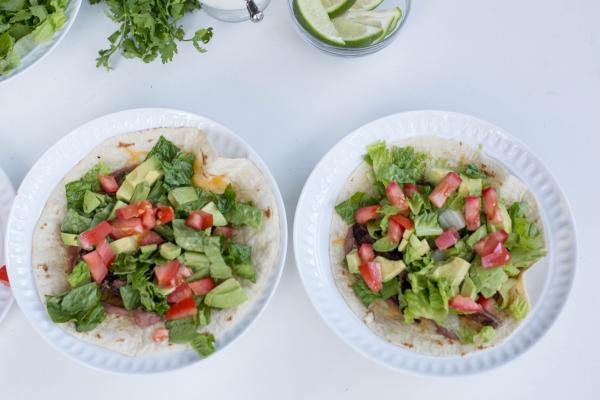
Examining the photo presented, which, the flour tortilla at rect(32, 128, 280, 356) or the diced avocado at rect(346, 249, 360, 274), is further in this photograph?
the diced avocado at rect(346, 249, 360, 274)

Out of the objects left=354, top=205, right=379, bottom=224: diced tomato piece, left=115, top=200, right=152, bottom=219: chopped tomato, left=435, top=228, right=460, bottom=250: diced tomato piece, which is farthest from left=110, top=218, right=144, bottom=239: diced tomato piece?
left=435, top=228, right=460, bottom=250: diced tomato piece

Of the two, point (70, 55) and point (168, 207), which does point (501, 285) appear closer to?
point (168, 207)

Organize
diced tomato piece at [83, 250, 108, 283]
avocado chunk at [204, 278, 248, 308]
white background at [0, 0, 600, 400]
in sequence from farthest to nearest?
white background at [0, 0, 600, 400] → diced tomato piece at [83, 250, 108, 283] → avocado chunk at [204, 278, 248, 308]

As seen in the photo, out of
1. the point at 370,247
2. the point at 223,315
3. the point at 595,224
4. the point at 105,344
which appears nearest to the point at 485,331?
the point at 370,247

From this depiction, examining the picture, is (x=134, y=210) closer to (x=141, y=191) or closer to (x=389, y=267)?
(x=141, y=191)

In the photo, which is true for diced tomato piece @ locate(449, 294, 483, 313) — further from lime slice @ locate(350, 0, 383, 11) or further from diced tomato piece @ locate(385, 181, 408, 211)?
lime slice @ locate(350, 0, 383, 11)

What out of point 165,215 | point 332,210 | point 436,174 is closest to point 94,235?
point 165,215
